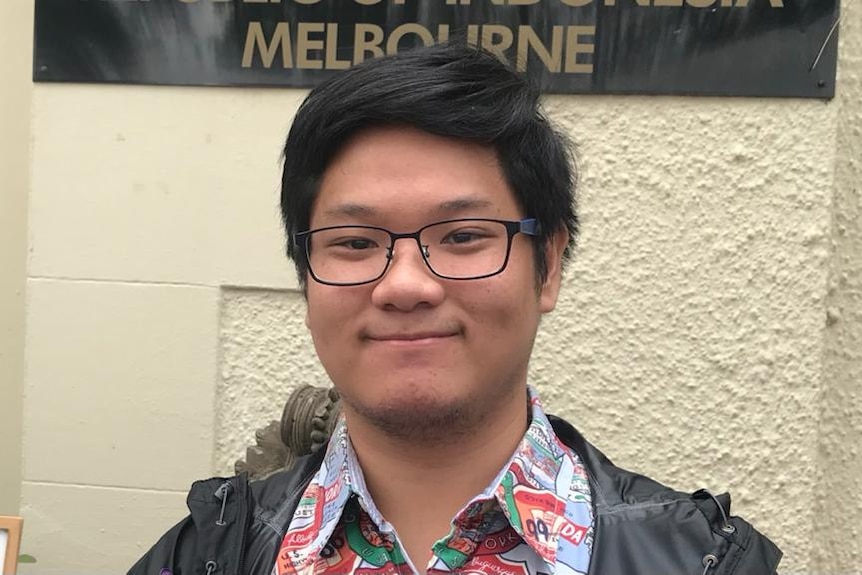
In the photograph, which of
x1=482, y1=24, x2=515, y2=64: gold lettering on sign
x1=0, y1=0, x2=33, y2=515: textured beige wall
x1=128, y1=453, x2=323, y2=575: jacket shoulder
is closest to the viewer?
x1=128, y1=453, x2=323, y2=575: jacket shoulder

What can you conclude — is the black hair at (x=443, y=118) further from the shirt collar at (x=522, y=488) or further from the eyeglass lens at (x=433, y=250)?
the shirt collar at (x=522, y=488)

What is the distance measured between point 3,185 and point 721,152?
2.26m

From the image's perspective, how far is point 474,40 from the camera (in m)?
2.39

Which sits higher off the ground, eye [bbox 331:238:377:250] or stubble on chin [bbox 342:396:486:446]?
eye [bbox 331:238:377:250]

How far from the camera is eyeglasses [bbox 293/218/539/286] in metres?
1.25

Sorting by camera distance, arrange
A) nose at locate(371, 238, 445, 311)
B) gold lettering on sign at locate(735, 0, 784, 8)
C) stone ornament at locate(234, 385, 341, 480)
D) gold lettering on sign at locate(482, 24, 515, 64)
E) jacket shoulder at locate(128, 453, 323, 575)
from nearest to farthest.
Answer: nose at locate(371, 238, 445, 311) → jacket shoulder at locate(128, 453, 323, 575) → stone ornament at locate(234, 385, 341, 480) → gold lettering on sign at locate(735, 0, 784, 8) → gold lettering on sign at locate(482, 24, 515, 64)

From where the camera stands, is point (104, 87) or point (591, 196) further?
point (104, 87)

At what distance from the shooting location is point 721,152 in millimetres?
2309

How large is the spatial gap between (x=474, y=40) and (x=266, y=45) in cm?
59

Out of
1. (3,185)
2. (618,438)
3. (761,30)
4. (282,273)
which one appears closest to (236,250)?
(282,273)

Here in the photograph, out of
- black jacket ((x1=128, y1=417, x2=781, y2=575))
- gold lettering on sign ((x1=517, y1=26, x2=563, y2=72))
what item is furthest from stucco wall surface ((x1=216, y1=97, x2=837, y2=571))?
black jacket ((x1=128, y1=417, x2=781, y2=575))

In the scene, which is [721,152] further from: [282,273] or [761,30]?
[282,273]

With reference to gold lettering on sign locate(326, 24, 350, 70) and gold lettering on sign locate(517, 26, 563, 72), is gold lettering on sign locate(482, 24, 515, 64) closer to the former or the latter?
gold lettering on sign locate(517, 26, 563, 72)

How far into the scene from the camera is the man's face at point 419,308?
1228mm
